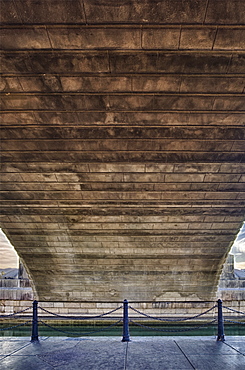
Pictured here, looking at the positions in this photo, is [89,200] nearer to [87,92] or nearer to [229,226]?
[87,92]

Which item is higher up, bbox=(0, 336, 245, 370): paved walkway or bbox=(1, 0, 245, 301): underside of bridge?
bbox=(1, 0, 245, 301): underside of bridge

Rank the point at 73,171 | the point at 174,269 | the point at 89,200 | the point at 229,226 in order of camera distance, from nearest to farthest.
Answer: the point at 73,171 → the point at 89,200 → the point at 229,226 → the point at 174,269

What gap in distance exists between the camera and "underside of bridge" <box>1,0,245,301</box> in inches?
195

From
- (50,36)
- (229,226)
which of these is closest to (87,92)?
(50,36)

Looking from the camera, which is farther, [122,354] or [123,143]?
[123,143]

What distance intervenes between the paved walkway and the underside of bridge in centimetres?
470

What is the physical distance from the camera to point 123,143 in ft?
25.1

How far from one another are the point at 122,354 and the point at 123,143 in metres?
5.16

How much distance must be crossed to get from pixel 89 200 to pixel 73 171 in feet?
5.20

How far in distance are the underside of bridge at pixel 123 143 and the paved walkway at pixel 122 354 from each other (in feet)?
15.4

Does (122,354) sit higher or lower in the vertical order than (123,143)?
lower

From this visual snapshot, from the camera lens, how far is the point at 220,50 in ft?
17.2

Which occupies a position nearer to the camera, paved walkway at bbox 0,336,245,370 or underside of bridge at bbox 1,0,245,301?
paved walkway at bbox 0,336,245,370

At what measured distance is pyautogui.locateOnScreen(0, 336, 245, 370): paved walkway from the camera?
4.50 meters
